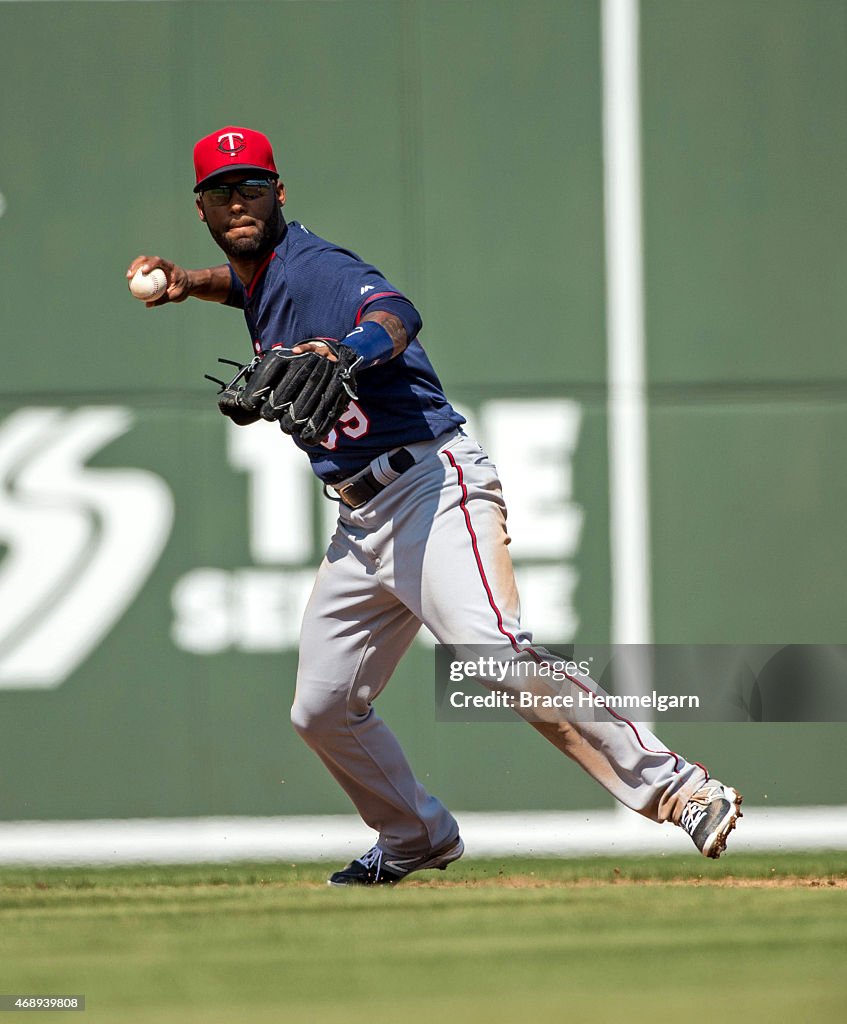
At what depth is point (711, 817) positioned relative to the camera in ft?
10.7

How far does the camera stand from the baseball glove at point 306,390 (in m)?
3.12

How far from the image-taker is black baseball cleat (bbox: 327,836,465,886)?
3.88m

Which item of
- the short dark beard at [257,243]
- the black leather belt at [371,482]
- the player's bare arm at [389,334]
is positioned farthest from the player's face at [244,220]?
the black leather belt at [371,482]

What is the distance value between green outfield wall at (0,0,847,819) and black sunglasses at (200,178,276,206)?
1320 millimetres

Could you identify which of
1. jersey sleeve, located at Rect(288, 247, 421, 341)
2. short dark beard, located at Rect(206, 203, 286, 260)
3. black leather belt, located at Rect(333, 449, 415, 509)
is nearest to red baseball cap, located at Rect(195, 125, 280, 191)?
short dark beard, located at Rect(206, 203, 286, 260)

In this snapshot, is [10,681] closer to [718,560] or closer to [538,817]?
[538,817]

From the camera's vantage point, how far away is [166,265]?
3846mm

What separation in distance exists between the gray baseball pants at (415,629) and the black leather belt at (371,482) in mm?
20

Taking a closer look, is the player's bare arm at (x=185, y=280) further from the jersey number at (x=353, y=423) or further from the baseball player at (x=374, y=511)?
the jersey number at (x=353, y=423)

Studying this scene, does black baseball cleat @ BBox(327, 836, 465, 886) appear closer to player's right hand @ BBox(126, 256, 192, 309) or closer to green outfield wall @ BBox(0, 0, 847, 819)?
green outfield wall @ BBox(0, 0, 847, 819)

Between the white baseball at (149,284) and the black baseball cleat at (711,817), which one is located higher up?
the white baseball at (149,284)

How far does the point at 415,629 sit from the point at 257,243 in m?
1.06

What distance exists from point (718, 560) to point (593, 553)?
0.42 m

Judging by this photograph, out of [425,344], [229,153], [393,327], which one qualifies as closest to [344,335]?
[393,327]
